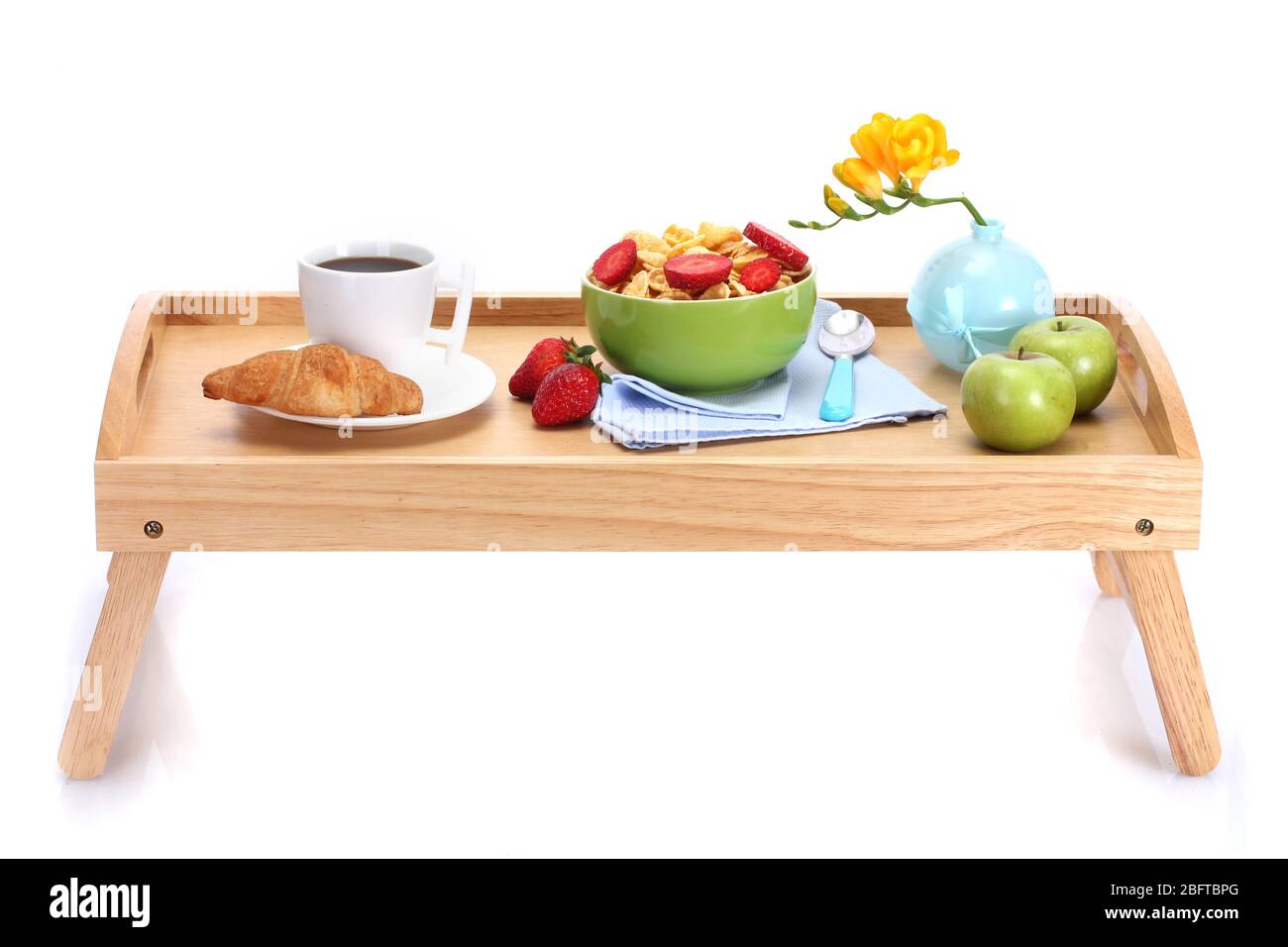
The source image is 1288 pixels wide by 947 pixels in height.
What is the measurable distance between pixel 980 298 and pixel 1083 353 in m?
0.21

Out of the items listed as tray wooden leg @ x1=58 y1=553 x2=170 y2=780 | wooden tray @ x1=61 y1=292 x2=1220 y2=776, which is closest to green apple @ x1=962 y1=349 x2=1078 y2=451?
wooden tray @ x1=61 y1=292 x2=1220 y2=776

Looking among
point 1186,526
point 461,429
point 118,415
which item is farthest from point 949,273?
point 118,415

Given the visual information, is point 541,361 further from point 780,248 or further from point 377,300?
point 780,248

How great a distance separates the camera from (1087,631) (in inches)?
103

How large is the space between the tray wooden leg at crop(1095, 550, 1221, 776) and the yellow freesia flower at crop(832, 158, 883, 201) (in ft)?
1.90

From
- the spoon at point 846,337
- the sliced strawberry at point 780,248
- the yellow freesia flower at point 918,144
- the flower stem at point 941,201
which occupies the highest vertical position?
the yellow freesia flower at point 918,144

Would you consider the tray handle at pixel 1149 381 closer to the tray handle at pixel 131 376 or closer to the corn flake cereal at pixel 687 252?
the corn flake cereal at pixel 687 252

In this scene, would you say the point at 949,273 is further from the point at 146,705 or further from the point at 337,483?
the point at 146,705

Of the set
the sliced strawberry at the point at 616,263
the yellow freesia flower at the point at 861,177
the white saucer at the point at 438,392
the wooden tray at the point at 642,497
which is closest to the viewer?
the wooden tray at the point at 642,497

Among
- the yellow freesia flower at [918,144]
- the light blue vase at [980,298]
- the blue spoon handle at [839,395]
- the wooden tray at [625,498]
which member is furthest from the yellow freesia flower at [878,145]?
the wooden tray at [625,498]

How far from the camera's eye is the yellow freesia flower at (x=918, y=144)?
2.39 m

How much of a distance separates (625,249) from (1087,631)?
34.6 inches

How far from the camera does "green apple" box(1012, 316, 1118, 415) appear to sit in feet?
7.43

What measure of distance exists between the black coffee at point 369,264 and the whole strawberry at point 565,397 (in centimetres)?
23
